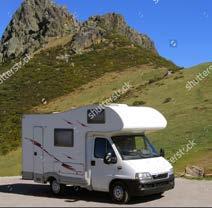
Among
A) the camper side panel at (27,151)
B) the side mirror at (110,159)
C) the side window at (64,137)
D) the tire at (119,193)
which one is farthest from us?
the camper side panel at (27,151)

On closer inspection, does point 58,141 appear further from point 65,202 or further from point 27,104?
point 27,104

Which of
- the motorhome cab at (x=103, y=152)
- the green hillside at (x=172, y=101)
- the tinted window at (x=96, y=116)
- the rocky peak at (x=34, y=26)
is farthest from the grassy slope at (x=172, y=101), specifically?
the rocky peak at (x=34, y=26)

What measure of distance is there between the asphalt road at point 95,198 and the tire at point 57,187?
7.8 inches

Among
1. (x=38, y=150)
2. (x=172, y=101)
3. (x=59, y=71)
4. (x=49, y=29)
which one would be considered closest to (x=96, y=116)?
(x=38, y=150)

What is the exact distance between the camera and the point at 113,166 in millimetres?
17203

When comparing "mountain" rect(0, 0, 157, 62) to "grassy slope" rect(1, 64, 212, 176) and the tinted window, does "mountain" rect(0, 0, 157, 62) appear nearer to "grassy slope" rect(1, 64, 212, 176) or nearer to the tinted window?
"grassy slope" rect(1, 64, 212, 176)

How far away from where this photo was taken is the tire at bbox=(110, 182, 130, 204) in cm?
1686

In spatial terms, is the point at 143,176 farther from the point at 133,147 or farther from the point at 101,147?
the point at 101,147

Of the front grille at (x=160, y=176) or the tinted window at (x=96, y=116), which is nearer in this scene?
the front grille at (x=160, y=176)

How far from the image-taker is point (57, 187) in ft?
62.7

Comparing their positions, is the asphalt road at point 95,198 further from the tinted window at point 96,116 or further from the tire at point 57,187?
the tinted window at point 96,116

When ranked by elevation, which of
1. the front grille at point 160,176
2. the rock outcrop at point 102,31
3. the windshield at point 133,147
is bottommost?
the front grille at point 160,176

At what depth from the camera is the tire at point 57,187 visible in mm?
19078

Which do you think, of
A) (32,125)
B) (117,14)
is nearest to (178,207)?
(32,125)
